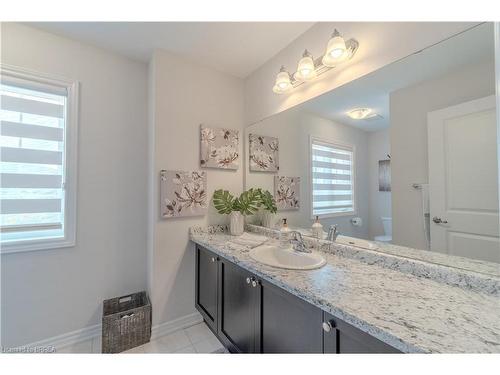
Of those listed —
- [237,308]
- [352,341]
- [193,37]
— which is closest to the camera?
[352,341]

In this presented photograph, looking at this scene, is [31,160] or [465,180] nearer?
[465,180]

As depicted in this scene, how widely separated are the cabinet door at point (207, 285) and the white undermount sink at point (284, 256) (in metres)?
0.36

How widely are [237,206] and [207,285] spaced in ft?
2.32

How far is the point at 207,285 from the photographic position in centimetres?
165

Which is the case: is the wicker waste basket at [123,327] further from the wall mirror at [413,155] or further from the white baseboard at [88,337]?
the wall mirror at [413,155]

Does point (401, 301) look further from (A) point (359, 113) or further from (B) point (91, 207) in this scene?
(B) point (91, 207)

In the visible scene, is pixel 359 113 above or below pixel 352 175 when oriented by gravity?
above

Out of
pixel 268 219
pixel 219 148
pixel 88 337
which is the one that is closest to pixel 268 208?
pixel 268 219

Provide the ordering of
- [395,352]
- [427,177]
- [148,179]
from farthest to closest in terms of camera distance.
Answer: [148,179]
[427,177]
[395,352]

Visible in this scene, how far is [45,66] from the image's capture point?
61.2 inches

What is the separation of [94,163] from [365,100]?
2056 millimetres

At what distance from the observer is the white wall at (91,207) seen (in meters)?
1.46

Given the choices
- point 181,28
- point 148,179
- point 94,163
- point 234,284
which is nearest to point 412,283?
point 234,284

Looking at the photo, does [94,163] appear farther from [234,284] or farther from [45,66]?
[234,284]
